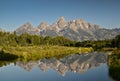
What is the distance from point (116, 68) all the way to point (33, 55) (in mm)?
55973

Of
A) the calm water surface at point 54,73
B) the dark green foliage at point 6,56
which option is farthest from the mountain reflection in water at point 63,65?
the dark green foliage at point 6,56

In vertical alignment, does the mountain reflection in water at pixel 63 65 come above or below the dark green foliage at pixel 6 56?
below

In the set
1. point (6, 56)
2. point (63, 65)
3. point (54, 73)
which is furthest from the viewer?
point (6, 56)

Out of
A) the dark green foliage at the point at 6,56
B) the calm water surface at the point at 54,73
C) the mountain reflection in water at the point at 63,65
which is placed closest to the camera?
the calm water surface at the point at 54,73

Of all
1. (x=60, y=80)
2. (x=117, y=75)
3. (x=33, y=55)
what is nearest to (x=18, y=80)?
(x=60, y=80)

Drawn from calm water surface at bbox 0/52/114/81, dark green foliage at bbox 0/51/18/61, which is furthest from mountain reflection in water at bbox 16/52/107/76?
dark green foliage at bbox 0/51/18/61

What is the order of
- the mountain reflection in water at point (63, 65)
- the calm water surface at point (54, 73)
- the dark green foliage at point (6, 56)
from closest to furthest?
the calm water surface at point (54, 73), the mountain reflection in water at point (63, 65), the dark green foliage at point (6, 56)

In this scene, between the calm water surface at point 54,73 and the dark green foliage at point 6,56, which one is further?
the dark green foliage at point 6,56

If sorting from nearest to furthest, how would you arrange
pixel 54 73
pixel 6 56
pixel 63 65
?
1. pixel 54 73
2. pixel 63 65
3. pixel 6 56

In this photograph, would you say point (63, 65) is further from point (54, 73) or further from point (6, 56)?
point (6, 56)

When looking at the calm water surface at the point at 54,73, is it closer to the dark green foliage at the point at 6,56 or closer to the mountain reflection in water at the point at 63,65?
the mountain reflection in water at the point at 63,65

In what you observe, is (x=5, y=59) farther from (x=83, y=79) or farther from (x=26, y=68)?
(x=83, y=79)

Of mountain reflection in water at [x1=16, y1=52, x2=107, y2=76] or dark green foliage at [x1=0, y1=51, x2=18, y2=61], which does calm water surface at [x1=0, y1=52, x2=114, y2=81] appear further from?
dark green foliage at [x1=0, y1=51, x2=18, y2=61]

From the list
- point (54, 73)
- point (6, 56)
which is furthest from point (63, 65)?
point (6, 56)
